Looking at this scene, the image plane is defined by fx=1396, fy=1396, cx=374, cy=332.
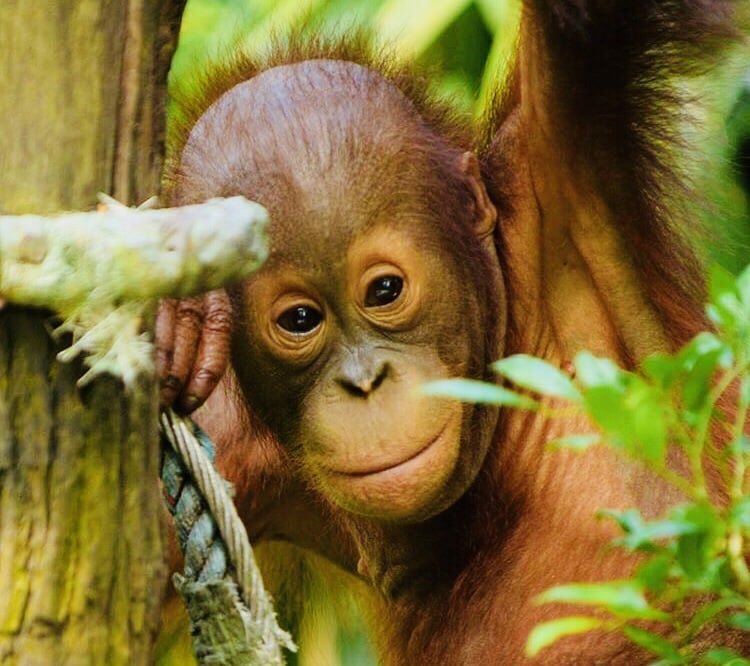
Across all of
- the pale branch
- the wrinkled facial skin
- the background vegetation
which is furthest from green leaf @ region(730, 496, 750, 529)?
the background vegetation

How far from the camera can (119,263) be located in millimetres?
1757

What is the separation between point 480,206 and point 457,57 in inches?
89.9

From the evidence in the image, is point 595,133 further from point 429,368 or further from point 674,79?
point 429,368

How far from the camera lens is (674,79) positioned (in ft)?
10.0

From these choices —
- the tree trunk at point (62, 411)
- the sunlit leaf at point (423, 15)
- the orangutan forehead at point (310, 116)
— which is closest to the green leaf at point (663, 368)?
the tree trunk at point (62, 411)

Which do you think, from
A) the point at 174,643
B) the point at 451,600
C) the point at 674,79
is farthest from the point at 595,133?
the point at 174,643

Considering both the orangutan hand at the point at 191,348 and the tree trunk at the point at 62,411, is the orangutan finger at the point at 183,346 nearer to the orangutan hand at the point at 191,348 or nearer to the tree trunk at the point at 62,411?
the orangutan hand at the point at 191,348

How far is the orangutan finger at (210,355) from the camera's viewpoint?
2.50 m

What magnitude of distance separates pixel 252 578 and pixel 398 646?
1501 mm

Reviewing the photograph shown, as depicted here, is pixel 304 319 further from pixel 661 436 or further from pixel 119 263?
pixel 661 436

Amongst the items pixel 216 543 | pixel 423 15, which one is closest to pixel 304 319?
pixel 216 543

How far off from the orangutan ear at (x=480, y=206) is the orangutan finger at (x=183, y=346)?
0.74 meters

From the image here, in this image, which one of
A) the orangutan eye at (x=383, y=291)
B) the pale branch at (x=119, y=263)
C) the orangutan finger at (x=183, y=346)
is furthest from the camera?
the orangutan eye at (x=383, y=291)

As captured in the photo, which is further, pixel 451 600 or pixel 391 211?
pixel 451 600
